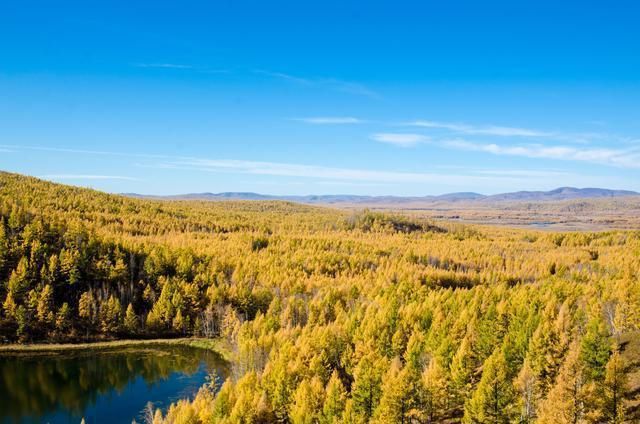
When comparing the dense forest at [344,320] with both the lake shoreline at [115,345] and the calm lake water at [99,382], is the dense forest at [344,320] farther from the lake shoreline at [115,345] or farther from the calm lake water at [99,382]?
the calm lake water at [99,382]

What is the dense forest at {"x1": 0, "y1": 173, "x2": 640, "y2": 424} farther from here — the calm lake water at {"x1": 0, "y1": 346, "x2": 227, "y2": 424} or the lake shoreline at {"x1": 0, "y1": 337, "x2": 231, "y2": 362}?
the calm lake water at {"x1": 0, "y1": 346, "x2": 227, "y2": 424}

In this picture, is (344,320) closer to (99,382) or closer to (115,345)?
(99,382)

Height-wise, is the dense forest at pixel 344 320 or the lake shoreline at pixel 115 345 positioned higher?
the dense forest at pixel 344 320

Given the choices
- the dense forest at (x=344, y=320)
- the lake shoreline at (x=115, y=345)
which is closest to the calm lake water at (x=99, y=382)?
the lake shoreline at (x=115, y=345)

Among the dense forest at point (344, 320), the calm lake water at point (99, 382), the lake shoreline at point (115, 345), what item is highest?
the dense forest at point (344, 320)

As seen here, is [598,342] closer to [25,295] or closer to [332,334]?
[332,334]

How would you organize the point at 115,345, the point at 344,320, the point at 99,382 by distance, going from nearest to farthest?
1. the point at 99,382
2. the point at 344,320
3. the point at 115,345

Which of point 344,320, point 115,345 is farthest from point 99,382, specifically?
point 344,320
